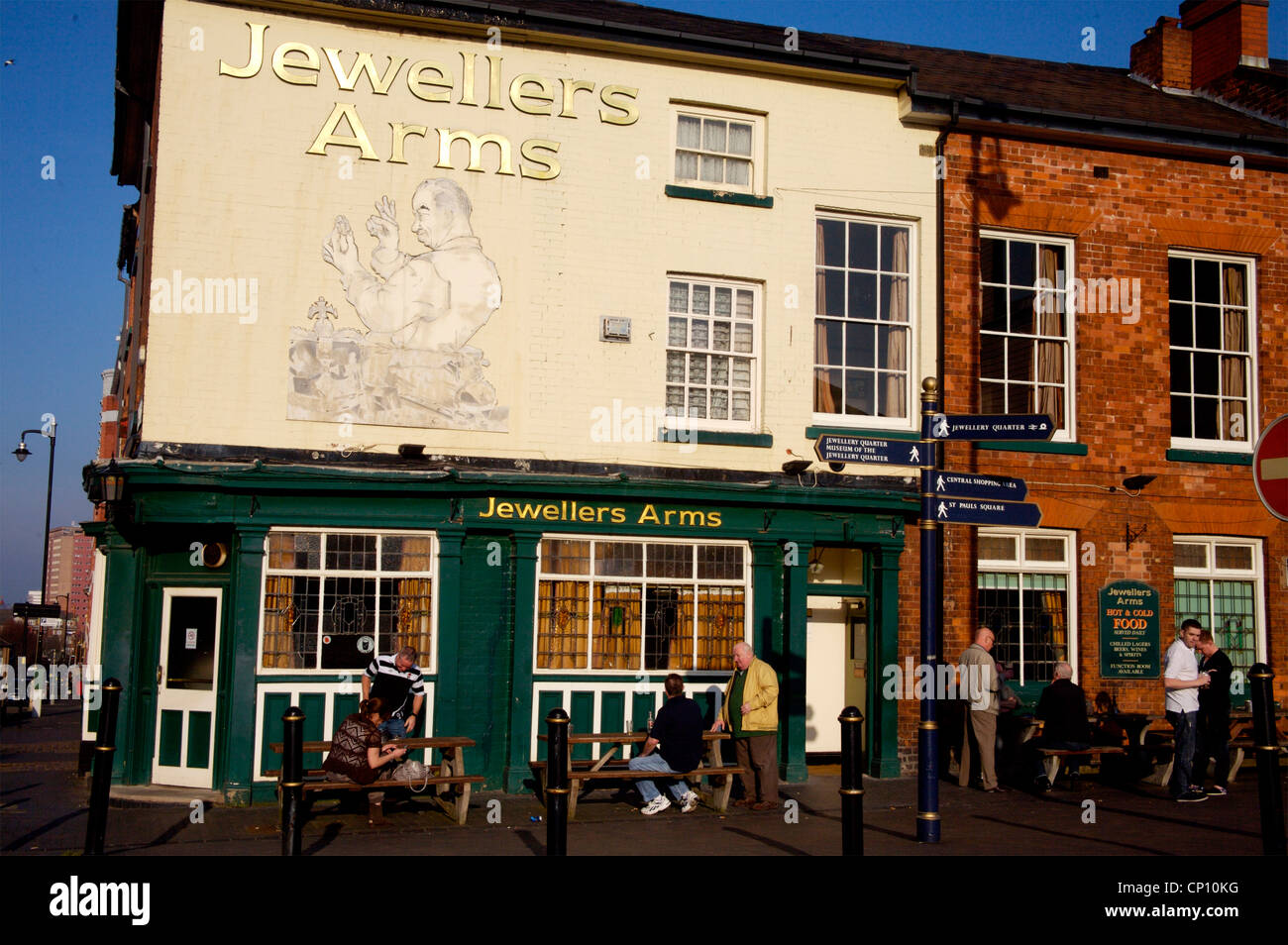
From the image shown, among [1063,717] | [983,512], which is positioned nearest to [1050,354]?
[1063,717]

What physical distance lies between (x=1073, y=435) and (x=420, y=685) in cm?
854

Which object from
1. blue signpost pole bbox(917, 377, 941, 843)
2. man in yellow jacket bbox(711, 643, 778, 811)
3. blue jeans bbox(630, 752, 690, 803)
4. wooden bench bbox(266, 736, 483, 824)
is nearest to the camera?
blue signpost pole bbox(917, 377, 941, 843)

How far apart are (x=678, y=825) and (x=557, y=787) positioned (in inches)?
134

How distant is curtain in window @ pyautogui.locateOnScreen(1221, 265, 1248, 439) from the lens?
A: 631 inches

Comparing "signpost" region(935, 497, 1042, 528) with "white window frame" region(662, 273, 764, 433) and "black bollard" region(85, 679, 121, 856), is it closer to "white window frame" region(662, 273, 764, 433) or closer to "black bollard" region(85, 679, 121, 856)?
"white window frame" region(662, 273, 764, 433)

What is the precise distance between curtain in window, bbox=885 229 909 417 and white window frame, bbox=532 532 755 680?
2636mm

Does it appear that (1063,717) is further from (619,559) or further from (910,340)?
(619,559)

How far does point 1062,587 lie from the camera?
15.1 m

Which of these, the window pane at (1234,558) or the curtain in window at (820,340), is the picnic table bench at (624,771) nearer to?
the curtain in window at (820,340)

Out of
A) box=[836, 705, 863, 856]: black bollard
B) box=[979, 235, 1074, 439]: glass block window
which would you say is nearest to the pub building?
box=[979, 235, 1074, 439]: glass block window

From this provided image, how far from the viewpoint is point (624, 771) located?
1195 cm

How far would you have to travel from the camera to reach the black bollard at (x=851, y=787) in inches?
338
